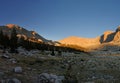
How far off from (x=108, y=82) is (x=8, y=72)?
10186 mm

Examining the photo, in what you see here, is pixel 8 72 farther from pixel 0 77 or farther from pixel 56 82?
pixel 56 82

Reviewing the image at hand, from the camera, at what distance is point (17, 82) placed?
62.0 feet

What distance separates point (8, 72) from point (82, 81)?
7.63 metres

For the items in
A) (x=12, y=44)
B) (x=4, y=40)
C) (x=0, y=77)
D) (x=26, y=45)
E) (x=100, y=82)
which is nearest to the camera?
(x=0, y=77)

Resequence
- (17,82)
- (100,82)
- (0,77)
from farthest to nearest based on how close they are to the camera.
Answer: (100,82) → (0,77) → (17,82)

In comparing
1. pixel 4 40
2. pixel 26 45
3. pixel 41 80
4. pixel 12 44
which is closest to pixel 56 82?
pixel 41 80

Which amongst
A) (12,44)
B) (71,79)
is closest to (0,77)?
(71,79)

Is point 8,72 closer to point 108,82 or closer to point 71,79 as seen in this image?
point 71,79

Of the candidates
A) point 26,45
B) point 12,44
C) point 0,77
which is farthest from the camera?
point 26,45

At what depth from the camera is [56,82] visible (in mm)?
19562

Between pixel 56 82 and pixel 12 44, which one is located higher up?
pixel 12 44

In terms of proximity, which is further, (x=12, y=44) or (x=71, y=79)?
(x=12, y=44)

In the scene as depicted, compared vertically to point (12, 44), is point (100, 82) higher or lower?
lower

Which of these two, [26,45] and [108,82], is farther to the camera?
[26,45]
